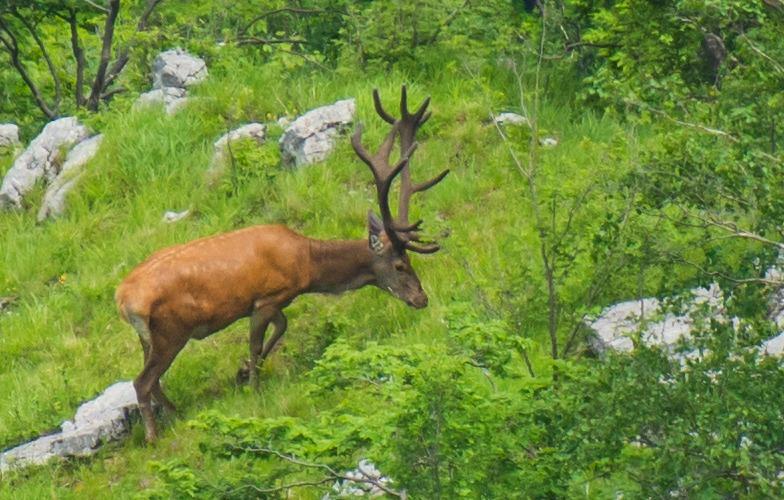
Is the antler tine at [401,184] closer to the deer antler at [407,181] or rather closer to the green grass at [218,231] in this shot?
the deer antler at [407,181]

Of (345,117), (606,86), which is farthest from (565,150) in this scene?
(606,86)

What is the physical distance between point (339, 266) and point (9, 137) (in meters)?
7.01

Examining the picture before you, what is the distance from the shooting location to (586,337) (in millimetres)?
13867

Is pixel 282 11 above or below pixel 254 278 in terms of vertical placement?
below

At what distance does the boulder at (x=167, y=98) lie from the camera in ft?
66.1

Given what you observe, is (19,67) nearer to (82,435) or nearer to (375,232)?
(375,232)

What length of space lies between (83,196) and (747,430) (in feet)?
35.1

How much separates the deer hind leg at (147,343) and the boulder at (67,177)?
417cm

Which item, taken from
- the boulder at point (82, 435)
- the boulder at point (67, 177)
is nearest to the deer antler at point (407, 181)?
the boulder at point (82, 435)

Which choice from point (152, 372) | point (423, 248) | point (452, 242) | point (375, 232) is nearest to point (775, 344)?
point (452, 242)

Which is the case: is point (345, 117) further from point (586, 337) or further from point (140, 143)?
point (586, 337)

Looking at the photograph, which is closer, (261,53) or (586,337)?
(586,337)

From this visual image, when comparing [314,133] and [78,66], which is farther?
[78,66]

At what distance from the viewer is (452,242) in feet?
48.4
